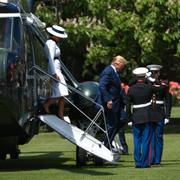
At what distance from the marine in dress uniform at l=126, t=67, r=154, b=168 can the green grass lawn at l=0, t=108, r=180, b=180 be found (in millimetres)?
301

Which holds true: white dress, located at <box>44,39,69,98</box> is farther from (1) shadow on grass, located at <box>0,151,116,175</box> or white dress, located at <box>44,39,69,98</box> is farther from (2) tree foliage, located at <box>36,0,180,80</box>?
(2) tree foliage, located at <box>36,0,180,80</box>

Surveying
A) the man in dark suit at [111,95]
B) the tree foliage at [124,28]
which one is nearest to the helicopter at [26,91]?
the man in dark suit at [111,95]

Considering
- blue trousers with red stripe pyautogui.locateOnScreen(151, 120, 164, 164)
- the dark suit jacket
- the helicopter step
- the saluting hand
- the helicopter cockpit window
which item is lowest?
blue trousers with red stripe pyautogui.locateOnScreen(151, 120, 164, 164)

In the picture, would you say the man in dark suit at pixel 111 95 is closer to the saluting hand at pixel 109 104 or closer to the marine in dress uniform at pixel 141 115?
the saluting hand at pixel 109 104

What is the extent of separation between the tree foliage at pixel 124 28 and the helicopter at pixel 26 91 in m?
11.6

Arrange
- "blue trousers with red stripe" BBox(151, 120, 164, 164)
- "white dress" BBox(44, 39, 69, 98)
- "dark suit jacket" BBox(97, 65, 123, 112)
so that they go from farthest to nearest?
1. "blue trousers with red stripe" BBox(151, 120, 164, 164)
2. "dark suit jacket" BBox(97, 65, 123, 112)
3. "white dress" BBox(44, 39, 69, 98)

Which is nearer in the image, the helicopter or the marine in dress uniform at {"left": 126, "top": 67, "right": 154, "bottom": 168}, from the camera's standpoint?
the helicopter

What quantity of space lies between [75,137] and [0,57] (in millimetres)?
2683

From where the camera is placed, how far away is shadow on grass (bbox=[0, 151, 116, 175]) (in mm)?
16172

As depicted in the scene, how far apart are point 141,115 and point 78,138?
4.92 feet

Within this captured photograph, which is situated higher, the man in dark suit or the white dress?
the white dress

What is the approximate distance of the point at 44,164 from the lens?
17.8 metres

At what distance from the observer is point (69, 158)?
63.6ft

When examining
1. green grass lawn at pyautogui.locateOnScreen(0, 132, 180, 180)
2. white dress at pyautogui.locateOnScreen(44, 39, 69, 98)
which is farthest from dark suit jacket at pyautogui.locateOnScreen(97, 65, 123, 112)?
white dress at pyautogui.locateOnScreen(44, 39, 69, 98)
